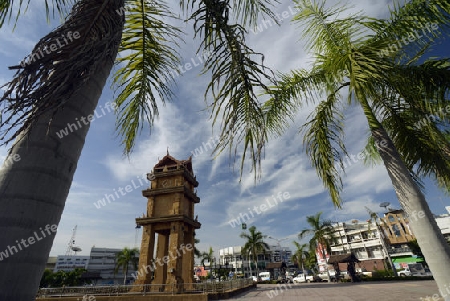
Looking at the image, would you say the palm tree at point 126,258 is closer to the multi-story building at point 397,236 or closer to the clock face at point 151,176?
the clock face at point 151,176

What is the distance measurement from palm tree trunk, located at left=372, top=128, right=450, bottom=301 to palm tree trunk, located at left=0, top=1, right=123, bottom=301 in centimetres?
470

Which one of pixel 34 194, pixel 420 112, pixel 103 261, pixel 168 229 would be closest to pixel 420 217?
pixel 420 112

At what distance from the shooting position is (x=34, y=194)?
4.37ft

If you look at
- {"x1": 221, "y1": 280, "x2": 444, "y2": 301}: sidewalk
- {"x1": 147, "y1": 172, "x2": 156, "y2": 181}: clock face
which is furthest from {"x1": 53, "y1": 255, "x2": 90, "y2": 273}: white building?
{"x1": 221, "y1": 280, "x2": 444, "y2": 301}: sidewalk

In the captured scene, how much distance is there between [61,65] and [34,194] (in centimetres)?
88

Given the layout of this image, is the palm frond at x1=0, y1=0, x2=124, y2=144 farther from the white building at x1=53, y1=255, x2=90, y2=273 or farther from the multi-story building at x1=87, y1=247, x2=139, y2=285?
the white building at x1=53, y1=255, x2=90, y2=273

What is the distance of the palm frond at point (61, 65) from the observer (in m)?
1.53

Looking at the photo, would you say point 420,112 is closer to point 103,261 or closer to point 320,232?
point 320,232

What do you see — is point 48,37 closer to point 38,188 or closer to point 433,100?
point 38,188

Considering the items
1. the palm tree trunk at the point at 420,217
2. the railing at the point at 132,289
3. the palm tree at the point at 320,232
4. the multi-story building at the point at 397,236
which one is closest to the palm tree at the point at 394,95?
the palm tree trunk at the point at 420,217

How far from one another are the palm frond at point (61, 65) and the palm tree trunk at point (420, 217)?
461 centimetres

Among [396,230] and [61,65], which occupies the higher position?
[396,230]

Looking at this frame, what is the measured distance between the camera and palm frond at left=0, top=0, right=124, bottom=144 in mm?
1528

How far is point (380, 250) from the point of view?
160 feet
